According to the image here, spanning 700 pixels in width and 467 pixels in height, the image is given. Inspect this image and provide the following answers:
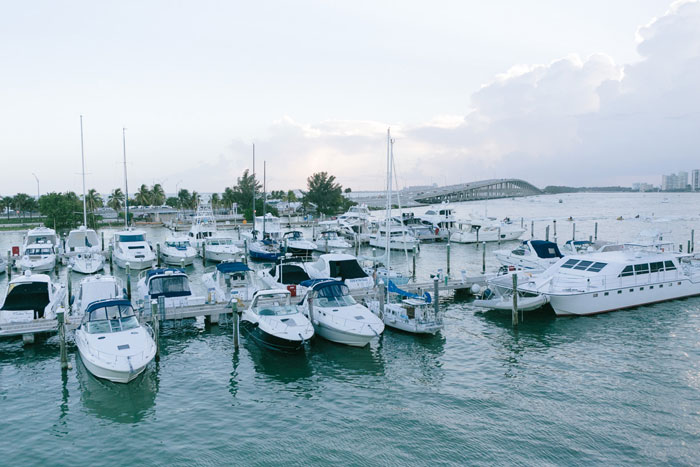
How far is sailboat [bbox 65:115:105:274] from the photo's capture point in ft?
135

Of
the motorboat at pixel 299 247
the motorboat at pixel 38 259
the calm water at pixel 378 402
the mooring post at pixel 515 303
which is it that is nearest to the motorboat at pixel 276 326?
the calm water at pixel 378 402

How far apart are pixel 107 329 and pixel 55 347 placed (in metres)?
4.72

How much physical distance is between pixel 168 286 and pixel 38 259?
2274 centimetres

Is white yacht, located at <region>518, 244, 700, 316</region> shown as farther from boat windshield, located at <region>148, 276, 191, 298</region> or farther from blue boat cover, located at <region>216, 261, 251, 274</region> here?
boat windshield, located at <region>148, 276, 191, 298</region>

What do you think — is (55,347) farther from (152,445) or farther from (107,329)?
(152,445)

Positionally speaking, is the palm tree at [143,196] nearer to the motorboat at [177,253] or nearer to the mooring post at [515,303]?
the motorboat at [177,253]

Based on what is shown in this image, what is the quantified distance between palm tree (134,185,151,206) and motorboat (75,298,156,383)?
327ft

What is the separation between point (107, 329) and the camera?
19.5 meters

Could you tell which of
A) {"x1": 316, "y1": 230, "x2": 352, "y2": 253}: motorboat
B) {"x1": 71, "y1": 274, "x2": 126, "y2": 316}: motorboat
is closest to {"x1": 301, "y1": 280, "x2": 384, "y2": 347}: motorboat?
{"x1": 71, "y1": 274, "x2": 126, "y2": 316}: motorboat

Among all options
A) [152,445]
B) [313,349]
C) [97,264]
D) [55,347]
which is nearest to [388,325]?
[313,349]

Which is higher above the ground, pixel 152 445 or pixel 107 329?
pixel 107 329

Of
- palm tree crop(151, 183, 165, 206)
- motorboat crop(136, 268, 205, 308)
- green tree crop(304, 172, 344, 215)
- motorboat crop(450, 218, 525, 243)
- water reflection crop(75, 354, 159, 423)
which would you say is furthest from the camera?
palm tree crop(151, 183, 165, 206)

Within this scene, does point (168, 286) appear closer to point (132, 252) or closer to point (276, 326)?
point (276, 326)

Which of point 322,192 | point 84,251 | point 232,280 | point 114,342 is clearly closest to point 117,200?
point 322,192
